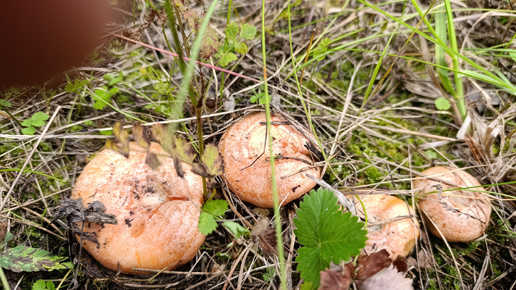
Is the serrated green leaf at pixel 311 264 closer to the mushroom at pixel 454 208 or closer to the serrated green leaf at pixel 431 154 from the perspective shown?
the mushroom at pixel 454 208

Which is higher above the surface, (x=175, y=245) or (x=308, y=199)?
(x=308, y=199)

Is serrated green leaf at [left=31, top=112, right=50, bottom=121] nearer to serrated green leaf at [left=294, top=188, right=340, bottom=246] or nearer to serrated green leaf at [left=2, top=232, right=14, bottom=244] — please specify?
serrated green leaf at [left=2, top=232, right=14, bottom=244]

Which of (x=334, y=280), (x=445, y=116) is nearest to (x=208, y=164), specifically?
(x=334, y=280)

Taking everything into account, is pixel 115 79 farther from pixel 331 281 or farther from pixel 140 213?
pixel 331 281

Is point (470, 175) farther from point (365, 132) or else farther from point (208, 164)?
point (208, 164)

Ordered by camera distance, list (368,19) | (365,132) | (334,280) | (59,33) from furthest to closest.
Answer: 1. (368,19)
2. (365,132)
3. (59,33)
4. (334,280)

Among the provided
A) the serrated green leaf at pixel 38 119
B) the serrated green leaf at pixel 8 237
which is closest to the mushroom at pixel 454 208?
the serrated green leaf at pixel 8 237

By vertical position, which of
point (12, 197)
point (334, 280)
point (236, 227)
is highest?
point (12, 197)
